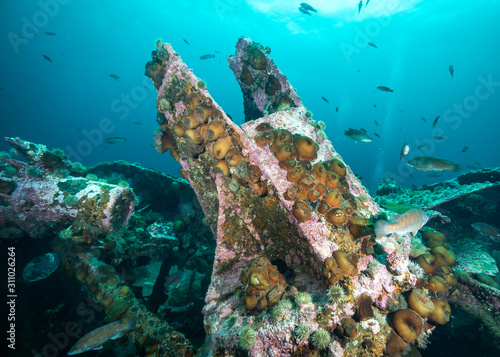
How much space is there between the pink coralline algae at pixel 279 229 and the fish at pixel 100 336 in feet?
4.31

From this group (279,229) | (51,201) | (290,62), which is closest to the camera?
(279,229)

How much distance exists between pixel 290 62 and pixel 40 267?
300 feet

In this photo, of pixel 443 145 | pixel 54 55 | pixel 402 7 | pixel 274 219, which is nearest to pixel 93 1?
pixel 54 55

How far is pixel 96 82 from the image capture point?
123m

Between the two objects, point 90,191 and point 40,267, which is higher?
point 90,191

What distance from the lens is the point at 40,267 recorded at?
191 inches

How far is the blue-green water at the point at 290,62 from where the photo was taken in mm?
46938

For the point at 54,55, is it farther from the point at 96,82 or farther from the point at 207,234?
the point at 207,234

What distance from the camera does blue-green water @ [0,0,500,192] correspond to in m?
46.9

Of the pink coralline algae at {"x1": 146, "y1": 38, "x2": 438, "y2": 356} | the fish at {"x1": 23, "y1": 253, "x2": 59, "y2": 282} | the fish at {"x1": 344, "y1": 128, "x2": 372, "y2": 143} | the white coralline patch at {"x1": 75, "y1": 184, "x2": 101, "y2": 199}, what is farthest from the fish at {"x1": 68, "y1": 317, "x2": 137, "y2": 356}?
the fish at {"x1": 344, "y1": 128, "x2": 372, "y2": 143}

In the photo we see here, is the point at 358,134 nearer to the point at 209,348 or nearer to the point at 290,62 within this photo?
the point at 209,348

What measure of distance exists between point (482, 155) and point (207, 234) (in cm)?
17793

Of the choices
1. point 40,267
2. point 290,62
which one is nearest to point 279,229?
point 40,267

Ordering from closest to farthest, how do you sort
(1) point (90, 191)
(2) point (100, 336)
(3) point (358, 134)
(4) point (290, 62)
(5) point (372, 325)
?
(5) point (372, 325)
(2) point (100, 336)
(1) point (90, 191)
(3) point (358, 134)
(4) point (290, 62)
